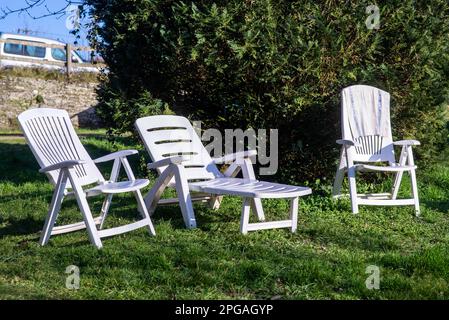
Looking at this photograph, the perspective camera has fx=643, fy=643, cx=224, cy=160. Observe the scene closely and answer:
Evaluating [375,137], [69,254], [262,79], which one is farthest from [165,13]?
[69,254]

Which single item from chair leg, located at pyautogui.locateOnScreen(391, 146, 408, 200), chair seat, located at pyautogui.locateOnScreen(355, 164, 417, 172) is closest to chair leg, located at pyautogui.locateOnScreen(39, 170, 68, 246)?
chair seat, located at pyautogui.locateOnScreen(355, 164, 417, 172)

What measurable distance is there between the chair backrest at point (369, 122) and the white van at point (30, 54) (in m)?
15.5

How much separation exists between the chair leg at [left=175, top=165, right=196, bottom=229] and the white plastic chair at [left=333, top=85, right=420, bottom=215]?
1.79 metres

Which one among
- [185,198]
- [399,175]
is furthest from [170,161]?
[399,175]

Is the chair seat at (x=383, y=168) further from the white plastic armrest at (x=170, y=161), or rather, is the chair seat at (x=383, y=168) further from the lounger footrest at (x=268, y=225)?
the white plastic armrest at (x=170, y=161)

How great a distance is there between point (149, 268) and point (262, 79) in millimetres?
3170

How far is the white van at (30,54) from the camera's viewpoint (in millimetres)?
20453

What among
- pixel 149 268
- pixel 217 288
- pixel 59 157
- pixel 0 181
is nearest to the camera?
pixel 217 288

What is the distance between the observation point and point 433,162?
8.55 m

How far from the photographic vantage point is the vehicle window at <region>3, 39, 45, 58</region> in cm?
2077

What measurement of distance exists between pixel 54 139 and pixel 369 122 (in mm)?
3312

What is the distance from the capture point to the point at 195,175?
628 cm

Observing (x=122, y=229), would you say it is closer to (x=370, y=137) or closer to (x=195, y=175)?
A: (x=195, y=175)

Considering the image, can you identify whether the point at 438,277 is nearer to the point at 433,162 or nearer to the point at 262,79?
the point at 262,79
